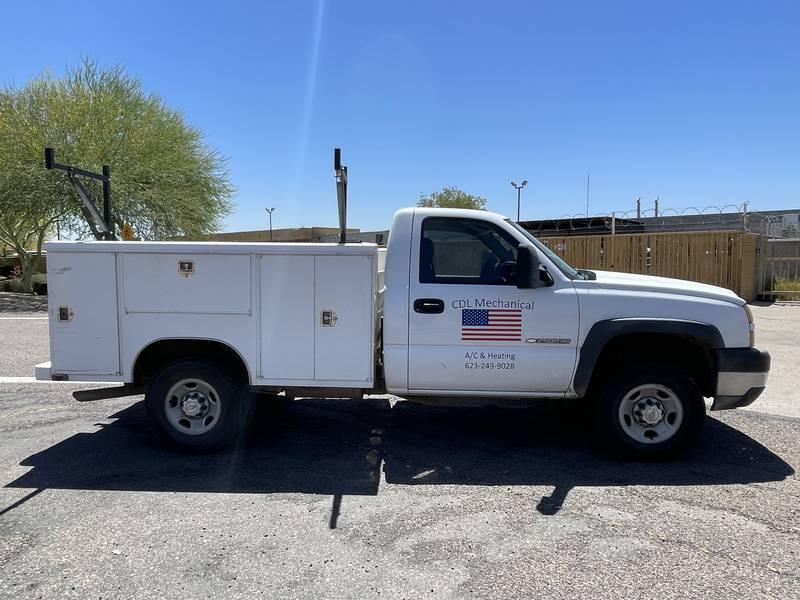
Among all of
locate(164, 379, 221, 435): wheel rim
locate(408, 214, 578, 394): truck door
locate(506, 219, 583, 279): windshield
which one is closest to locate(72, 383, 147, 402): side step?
locate(164, 379, 221, 435): wheel rim

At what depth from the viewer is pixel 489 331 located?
16.0ft

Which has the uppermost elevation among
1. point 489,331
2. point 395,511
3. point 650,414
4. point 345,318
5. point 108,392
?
point 345,318

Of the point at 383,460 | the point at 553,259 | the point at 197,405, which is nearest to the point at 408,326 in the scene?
the point at 383,460

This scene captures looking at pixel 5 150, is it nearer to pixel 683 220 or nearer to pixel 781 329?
pixel 781 329

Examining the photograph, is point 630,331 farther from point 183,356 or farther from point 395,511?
point 183,356

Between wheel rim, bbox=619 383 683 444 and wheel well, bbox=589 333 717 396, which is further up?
wheel well, bbox=589 333 717 396

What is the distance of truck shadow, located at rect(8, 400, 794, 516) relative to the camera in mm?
4566

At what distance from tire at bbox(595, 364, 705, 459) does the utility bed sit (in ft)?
6.79

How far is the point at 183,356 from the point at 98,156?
730 inches

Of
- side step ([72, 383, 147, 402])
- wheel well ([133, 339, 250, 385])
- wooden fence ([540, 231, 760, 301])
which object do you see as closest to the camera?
wheel well ([133, 339, 250, 385])

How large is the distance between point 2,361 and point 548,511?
9006 millimetres

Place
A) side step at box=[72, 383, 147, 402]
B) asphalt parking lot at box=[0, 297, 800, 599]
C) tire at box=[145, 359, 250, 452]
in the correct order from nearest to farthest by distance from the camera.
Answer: asphalt parking lot at box=[0, 297, 800, 599] < tire at box=[145, 359, 250, 452] < side step at box=[72, 383, 147, 402]

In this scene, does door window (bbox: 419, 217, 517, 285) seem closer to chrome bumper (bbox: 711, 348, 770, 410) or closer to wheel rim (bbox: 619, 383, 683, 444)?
wheel rim (bbox: 619, 383, 683, 444)

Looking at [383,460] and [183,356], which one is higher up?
[183,356]
